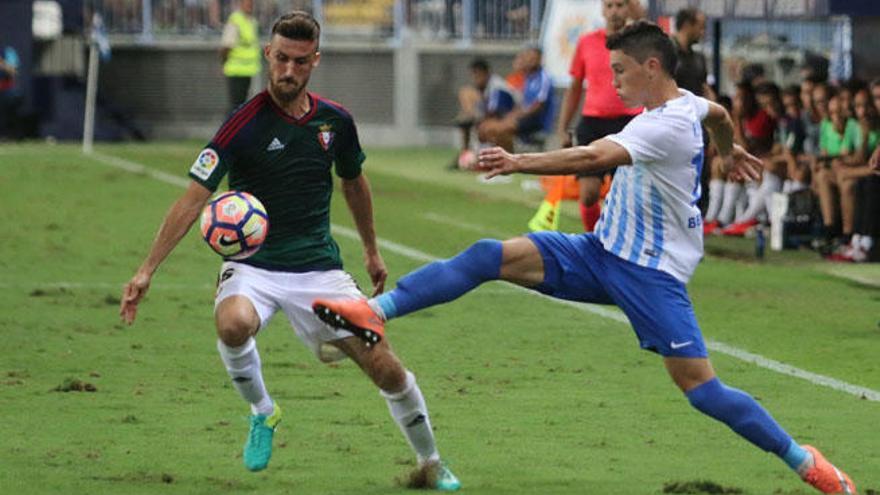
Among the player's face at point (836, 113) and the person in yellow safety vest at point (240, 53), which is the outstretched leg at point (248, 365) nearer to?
the player's face at point (836, 113)

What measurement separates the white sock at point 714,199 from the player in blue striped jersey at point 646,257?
13.5m

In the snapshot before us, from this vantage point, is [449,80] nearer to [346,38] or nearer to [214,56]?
[346,38]

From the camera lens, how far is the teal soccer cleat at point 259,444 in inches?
338

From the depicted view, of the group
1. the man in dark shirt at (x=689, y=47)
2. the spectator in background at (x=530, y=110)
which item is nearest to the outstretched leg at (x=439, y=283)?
the man in dark shirt at (x=689, y=47)

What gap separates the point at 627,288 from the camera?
825 cm

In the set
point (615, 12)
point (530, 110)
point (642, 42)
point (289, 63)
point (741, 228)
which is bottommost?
point (741, 228)

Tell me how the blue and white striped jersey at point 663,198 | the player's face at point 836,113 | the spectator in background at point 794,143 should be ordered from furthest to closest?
the spectator in background at point 794,143 → the player's face at point 836,113 → the blue and white striped jersey at point 663,198

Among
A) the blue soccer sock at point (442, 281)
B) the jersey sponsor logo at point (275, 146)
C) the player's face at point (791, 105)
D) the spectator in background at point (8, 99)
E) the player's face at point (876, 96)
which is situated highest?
the jersey sponsor logo at point (275, 146)

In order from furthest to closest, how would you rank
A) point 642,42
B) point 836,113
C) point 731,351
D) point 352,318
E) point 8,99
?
point 8,99 → point 836,113 → point 731,351 → point 642,42 → point 352,318

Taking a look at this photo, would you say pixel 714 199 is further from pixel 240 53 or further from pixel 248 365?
pixel 248 365

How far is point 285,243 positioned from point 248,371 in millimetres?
551

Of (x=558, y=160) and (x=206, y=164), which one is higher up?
(x=558, y=160)

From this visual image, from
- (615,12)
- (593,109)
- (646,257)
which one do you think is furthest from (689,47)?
(646,257)

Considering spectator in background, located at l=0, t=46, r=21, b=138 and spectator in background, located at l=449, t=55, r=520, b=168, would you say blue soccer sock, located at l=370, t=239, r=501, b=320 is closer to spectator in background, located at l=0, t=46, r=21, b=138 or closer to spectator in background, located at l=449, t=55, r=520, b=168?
spectator in background, located at l=449, t=55, r=520, b=168
